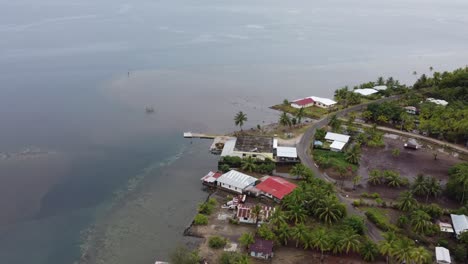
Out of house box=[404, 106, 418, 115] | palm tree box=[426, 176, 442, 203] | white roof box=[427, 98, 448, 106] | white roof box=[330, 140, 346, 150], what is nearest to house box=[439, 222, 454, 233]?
palm tree box=[426, 176, 442, 203]

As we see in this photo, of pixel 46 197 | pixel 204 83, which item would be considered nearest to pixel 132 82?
pixel 204 83

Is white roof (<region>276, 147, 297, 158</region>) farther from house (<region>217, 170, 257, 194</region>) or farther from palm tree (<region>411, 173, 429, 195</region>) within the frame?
palm tree (<region>411, 173, 429, 195</region>)

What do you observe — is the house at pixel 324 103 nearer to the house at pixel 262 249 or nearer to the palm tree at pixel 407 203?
the palm tree at pixel 407 203

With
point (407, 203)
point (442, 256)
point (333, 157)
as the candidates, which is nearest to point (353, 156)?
point (333, 157)

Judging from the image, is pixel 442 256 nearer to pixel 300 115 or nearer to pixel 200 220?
pixel 200 220

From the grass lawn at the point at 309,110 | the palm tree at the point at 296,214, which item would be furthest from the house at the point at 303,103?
the palm tree at the point at 296,214
